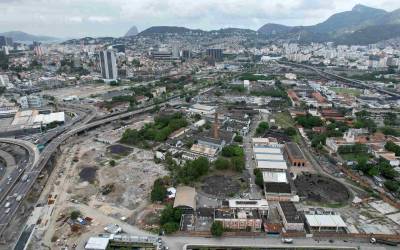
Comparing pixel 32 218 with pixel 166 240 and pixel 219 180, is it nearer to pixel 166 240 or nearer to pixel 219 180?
pixel 166 240

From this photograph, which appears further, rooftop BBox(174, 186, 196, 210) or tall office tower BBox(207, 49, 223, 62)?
tall office tower BBox(207, 49, 223, 62)

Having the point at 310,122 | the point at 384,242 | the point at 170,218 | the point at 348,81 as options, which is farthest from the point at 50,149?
the point at 348,81

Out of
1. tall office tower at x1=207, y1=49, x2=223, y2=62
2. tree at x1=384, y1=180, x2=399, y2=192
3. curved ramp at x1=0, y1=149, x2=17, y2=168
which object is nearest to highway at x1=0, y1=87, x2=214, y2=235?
curved ramp at x1=0, y1=149, x2=17, y2=168

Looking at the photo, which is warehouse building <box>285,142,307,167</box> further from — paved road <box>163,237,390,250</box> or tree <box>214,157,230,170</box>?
paved road <box>163,237,390,250</box>

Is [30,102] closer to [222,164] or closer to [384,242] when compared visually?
[222,164]

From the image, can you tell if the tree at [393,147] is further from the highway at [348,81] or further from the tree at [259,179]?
the highway at [348,81]

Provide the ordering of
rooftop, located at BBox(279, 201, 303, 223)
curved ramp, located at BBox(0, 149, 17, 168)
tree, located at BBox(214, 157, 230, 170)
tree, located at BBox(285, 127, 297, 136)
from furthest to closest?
tree, located at BBox(285, 127, 297, 136) → curved ramp, located at BBox(0, 149, 17, 168) → tree, located at BBox(214, 157, 230, 170) → rooftop, located at BBox(279, 201, 303, 223)
